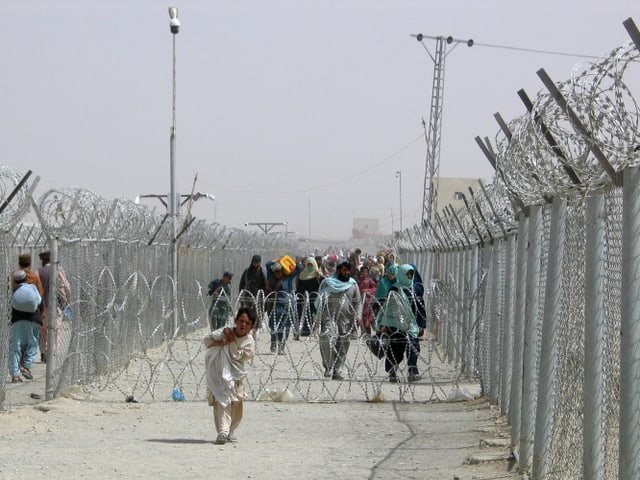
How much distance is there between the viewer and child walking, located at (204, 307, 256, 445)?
9031 millimetres

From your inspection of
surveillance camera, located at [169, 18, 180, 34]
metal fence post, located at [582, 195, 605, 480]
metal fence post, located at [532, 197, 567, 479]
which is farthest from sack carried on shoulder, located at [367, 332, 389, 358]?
surveillance camera, located at [169, 18, 180, 34]

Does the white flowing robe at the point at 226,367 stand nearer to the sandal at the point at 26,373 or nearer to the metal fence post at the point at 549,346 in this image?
the metal fence post at the point at 549,346

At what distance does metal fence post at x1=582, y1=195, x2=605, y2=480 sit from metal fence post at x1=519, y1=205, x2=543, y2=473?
7.06 ft

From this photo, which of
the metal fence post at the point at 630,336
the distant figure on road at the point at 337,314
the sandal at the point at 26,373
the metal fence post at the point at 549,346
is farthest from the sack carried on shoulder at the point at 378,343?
the metal fence post at the point at 630,336

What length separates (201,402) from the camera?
461 inches

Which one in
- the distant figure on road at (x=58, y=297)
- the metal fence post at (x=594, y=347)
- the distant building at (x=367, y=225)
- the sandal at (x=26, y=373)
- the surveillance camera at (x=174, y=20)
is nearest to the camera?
the metal fence post at (x=594, y=347)

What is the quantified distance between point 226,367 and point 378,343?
414 cm

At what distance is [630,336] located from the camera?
14.6 ft

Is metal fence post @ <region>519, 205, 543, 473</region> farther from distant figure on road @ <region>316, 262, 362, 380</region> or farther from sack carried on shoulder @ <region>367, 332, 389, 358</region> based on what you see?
distant figure on road @ <region>316, 262, 362, 380</region>

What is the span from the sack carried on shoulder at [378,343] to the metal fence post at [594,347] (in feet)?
23.3

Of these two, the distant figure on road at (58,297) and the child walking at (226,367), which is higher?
the distant figure on road at (58,297)

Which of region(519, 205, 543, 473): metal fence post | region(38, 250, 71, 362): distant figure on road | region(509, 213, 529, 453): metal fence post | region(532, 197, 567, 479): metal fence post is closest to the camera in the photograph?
region(532, 197, 567, 479): metal fence post

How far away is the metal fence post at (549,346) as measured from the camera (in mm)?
6715

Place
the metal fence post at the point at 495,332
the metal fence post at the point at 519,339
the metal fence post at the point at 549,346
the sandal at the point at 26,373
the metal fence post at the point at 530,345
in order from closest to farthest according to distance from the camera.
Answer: the metal fence post at the point at 549,346, the metal fence post at the point at 530,345, the metal fence post at the point at 519,339, the metal fence post at the point at 495,332, the sandal at the point at 26,373
